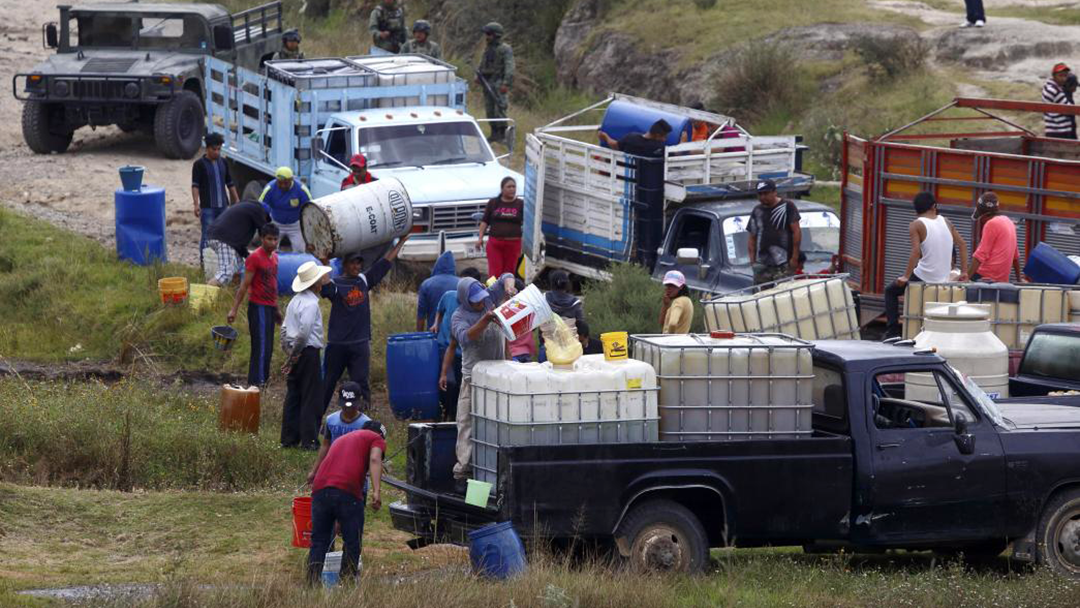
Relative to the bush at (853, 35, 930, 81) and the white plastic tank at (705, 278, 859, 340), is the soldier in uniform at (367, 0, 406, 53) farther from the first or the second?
the white plastic tank at (705, 278, 859, 340)

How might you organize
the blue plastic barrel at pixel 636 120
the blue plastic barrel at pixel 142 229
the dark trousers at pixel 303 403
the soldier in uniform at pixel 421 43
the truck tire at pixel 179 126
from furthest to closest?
1. the soldier in uniform at pixel 421 43
2. the truck tire at pixel 179 126
3. the blue plastic barrel at pixel 142 229
4. the blue plastic barrel at pixel 636 120
5. the dark trousers at pixel 303 403

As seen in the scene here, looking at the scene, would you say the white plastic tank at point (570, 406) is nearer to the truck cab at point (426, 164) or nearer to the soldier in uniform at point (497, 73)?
the truck cab at point (426, 164)

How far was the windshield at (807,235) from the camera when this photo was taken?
1455 centimetres

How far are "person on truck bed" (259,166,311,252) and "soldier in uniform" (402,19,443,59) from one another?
8856 mm

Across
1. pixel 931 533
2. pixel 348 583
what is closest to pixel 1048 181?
pixel 931 533

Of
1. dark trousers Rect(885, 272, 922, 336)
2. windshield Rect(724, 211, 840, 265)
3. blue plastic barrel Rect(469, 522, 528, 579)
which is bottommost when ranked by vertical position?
blue plastic barrel Rect(469, 522, 528, 579)

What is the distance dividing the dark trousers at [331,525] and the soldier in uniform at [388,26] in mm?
18127

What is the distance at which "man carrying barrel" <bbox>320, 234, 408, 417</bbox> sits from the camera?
11977 millimetres

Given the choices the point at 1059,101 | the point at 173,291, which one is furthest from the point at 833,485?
the point at 1059,101

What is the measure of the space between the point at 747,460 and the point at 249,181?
13.2 meters

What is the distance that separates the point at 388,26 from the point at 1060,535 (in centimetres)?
1869

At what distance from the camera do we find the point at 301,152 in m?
19.1

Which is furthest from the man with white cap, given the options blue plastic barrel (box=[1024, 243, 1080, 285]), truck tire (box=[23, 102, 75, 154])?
truck tire (box=[23, 102, 75, 154])

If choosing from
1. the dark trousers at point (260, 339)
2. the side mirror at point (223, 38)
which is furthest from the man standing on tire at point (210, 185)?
the side mirror at point (223, 38)
